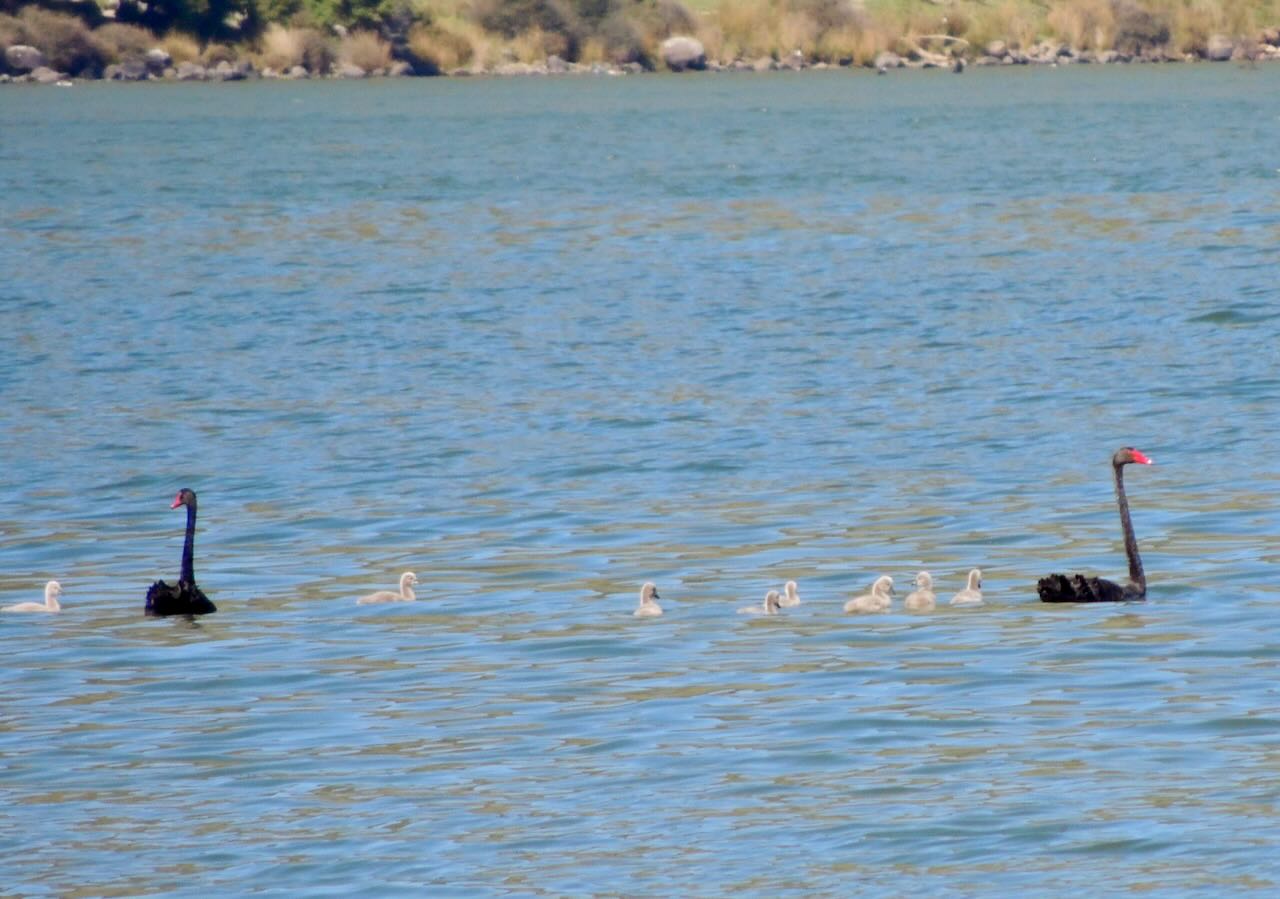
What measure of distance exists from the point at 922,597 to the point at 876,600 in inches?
10.8

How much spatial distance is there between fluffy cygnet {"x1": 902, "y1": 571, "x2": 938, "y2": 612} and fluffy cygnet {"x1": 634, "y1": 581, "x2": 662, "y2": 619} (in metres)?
1.49

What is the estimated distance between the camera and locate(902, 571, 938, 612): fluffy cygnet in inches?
573

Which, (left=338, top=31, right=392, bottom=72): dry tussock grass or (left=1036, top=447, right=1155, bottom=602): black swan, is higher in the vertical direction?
(left=338, top=31, right=392, bottom=72): dry tussock grass

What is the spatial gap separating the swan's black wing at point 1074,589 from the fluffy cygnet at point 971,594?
37 cm

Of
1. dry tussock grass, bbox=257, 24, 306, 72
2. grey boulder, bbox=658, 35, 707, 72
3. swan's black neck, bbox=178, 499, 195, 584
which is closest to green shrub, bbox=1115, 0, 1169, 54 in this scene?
grey boulder, bbox=658, 35, 707, 72

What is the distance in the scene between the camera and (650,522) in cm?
1823

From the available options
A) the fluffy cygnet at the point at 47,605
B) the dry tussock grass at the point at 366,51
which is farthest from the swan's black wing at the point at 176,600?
the dry tussock grass at the point at 366,51

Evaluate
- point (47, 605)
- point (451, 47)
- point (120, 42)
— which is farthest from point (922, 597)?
point (120, 42)

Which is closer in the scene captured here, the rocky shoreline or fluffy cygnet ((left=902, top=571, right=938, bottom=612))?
fluffy cygnet ((left=902, top=571, right=938, bottom=612))

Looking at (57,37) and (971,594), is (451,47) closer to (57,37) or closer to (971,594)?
(57,37)

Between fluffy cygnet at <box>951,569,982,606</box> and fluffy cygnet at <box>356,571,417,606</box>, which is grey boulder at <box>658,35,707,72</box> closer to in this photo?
fluffy cygnet at <box>356,571,417,606</box>

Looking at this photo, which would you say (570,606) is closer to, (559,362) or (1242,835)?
(1242,835)

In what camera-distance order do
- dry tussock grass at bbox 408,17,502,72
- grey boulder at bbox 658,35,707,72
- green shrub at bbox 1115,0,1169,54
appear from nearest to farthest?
green shrub at bbox 1115,0,1169,54 < grey boulder at bbox 658,35,707,72 < dry tussock grass at bbox 408,17,502,72

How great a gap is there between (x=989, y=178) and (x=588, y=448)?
99.8 ft
